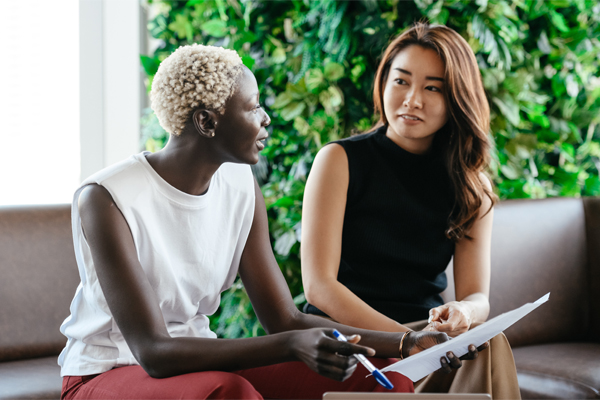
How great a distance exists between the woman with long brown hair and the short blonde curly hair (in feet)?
1.60

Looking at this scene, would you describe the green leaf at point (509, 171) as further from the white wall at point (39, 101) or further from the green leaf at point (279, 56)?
the white wall at point (39, 101)

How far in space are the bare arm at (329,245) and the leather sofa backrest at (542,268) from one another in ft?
2.07

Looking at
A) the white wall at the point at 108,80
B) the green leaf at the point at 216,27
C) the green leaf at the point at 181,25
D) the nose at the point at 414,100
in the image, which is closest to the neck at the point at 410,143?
the nose at the point at 414,100

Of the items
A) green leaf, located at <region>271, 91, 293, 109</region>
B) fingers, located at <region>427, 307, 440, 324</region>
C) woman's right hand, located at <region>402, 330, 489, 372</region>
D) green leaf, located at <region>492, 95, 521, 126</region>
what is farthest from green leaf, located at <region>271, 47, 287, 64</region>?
woman's right hand, located at <region>402, 330, 489, 372</region>

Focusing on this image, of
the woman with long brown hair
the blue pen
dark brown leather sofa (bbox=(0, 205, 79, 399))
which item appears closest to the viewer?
the blue pen

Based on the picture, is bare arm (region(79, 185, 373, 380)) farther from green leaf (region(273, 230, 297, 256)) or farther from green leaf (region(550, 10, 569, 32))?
green leaf (region(550, 10, 569, 32))

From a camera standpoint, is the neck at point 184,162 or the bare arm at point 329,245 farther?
the bare arm at point 329,245

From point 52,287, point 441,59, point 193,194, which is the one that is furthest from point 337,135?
point 52,287

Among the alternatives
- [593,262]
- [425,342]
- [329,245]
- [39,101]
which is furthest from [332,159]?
[39,101]

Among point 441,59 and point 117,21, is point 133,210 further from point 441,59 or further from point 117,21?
point 117,21

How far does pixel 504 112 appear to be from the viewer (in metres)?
1.98

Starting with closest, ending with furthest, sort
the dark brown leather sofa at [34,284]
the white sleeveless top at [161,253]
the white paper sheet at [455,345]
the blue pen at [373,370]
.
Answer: the blue pen at [373,370], the white paper sheet at [455,345], the white sleeveless top at [161,253], the dark brown leather sofa at [34,284]

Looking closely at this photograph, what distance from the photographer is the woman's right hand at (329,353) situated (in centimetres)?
86

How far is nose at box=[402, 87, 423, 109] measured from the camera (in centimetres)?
150
